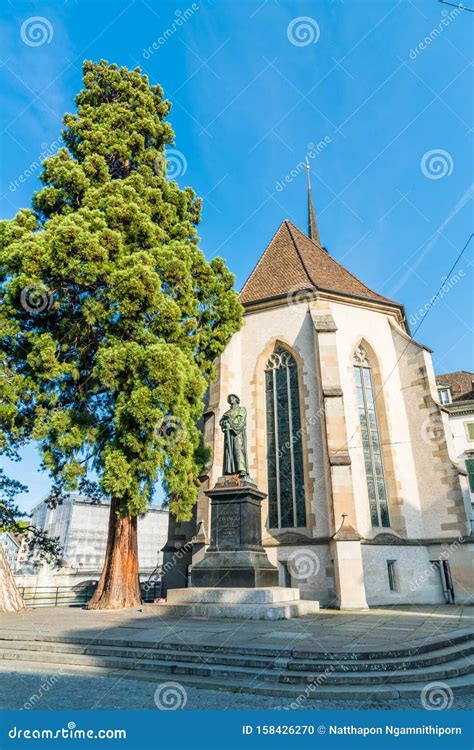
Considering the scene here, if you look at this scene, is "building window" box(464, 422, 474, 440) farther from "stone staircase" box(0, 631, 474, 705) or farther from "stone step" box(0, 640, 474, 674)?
"stone staircase" box(0, 631, 474, 705)

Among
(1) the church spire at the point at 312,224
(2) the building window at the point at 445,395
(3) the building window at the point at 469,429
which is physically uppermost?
(1) the church spire at the point at 312,224

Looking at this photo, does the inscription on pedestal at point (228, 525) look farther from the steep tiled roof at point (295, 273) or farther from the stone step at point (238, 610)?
the steep tiled roof at point (295, 273)

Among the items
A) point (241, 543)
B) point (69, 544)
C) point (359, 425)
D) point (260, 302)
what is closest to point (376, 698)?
point (241, 543)

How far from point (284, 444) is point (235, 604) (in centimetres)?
697

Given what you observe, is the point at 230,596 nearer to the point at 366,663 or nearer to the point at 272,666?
the point at 272,666

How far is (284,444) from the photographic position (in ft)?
48.7

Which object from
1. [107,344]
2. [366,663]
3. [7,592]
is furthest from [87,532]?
[366,663]

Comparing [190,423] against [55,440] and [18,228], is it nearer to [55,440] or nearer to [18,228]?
[55,440]

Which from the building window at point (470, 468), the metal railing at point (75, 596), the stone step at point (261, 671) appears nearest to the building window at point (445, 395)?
the building window at point (470, 468)

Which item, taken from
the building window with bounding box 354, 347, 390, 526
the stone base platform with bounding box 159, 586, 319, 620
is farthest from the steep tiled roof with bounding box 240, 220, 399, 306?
the stone base platform with bounding box 159, 586, 319, 620

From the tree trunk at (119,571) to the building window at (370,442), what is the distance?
7.18 metres

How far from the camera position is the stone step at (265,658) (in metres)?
4.62

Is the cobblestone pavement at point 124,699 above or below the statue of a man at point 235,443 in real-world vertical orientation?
below

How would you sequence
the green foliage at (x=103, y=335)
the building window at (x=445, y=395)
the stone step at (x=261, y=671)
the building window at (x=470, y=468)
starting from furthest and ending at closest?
1. the building window at (x=445, y=395)
2. the building window at (x=470, y=468)
3. the green foliage at (x=103, y=335)
4. the stone step at (x=261, y=671)
